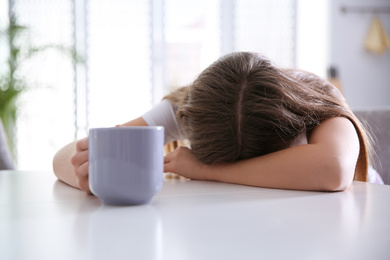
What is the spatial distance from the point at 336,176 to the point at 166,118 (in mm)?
615

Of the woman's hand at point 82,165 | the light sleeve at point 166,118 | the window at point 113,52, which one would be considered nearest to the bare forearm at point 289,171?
the woman's hand at point 82,165

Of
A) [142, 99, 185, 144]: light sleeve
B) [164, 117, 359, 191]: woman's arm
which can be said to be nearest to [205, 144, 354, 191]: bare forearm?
[164, 117, 359, 191]: woman's arm

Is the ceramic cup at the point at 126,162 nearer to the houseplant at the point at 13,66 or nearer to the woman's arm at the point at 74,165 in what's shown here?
the woman's arm at the point at 74,165

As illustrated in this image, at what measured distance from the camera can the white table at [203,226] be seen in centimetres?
36

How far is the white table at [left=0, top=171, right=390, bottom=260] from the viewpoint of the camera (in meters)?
0.36

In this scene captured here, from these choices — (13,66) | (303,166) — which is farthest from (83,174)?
(13,66)

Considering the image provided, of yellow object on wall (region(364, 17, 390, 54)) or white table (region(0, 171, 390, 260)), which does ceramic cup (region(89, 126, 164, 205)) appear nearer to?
white table (region(0, 171, 390, 260))

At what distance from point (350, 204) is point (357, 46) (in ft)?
12.3

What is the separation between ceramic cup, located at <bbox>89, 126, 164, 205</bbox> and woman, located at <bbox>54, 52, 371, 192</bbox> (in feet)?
0.74

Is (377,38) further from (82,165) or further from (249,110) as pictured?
(82,165)

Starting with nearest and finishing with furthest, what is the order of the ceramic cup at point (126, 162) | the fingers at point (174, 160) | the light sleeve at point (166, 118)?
the ceramic cup at point (126, 162) → the fingers at point (174, 160) → the light sleeve at point (166, 118)

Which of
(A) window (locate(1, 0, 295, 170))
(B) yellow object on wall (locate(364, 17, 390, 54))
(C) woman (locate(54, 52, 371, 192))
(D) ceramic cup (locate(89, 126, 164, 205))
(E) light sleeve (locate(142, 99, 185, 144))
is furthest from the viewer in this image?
(B) yellow object on wall (locate(364, 17, 390, 54))

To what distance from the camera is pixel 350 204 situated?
57 cm

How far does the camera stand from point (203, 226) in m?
0.45
